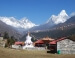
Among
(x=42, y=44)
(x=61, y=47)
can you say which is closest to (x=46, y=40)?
(x=42, y=44)

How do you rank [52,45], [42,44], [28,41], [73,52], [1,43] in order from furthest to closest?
1. [42,44]
2. [28,41]
3. [52,45]
4. [1,43]
5. [73,52]

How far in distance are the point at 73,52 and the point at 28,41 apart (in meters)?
43.0

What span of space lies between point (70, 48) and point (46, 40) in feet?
196

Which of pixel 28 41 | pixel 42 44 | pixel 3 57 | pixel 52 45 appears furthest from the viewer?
pixel 42 44

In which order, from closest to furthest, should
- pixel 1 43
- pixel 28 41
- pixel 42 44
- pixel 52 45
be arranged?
1. pixel 1 43
2. pixel 52 45
3. pixel 28 41
4. pixel 42 44

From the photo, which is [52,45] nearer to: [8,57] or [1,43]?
[1,43]

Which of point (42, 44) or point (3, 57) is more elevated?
point (42, 44)

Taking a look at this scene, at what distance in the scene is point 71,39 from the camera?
81.1 metres

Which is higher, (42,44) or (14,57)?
(42,44)

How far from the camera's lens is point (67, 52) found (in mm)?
79938

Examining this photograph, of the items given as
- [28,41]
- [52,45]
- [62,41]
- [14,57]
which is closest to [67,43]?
[62,41]

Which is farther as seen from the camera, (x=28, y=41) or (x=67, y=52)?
(x=28, y=41)

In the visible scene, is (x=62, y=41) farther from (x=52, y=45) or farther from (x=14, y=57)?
(x=14, y=57)

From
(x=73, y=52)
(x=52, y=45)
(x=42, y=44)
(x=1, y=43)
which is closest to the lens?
(x=73, y=52)
